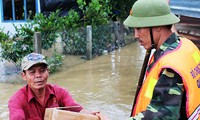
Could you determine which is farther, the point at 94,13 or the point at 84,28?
the point at 94,13

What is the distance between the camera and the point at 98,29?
1088 centimetres

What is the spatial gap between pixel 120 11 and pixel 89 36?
3755 mm

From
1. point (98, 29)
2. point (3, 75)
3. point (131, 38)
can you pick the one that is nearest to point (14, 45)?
point (3, 75)

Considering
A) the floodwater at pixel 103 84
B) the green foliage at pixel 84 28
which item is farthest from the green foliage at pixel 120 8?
the floodwater at pixel 103 84

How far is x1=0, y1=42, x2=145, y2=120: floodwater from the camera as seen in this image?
606 centimetres

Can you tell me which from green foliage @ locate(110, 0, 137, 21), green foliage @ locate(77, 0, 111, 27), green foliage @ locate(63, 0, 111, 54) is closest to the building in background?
green foliage @ locate(63, 0, 111, 54)

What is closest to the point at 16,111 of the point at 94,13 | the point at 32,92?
the point at 32,92

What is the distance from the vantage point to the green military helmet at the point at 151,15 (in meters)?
1.84

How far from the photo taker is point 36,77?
9.94ft

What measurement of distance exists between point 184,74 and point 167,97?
14cm

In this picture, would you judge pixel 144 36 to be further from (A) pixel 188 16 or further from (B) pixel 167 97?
(A) pixel 188 16

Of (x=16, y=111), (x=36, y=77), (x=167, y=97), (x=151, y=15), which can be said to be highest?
(x=151, y=15)

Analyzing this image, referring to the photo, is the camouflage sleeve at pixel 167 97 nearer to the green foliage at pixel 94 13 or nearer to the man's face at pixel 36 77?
the man's face at pixel 36 77

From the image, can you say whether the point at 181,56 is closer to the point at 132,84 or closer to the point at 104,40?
the point at 132,84
